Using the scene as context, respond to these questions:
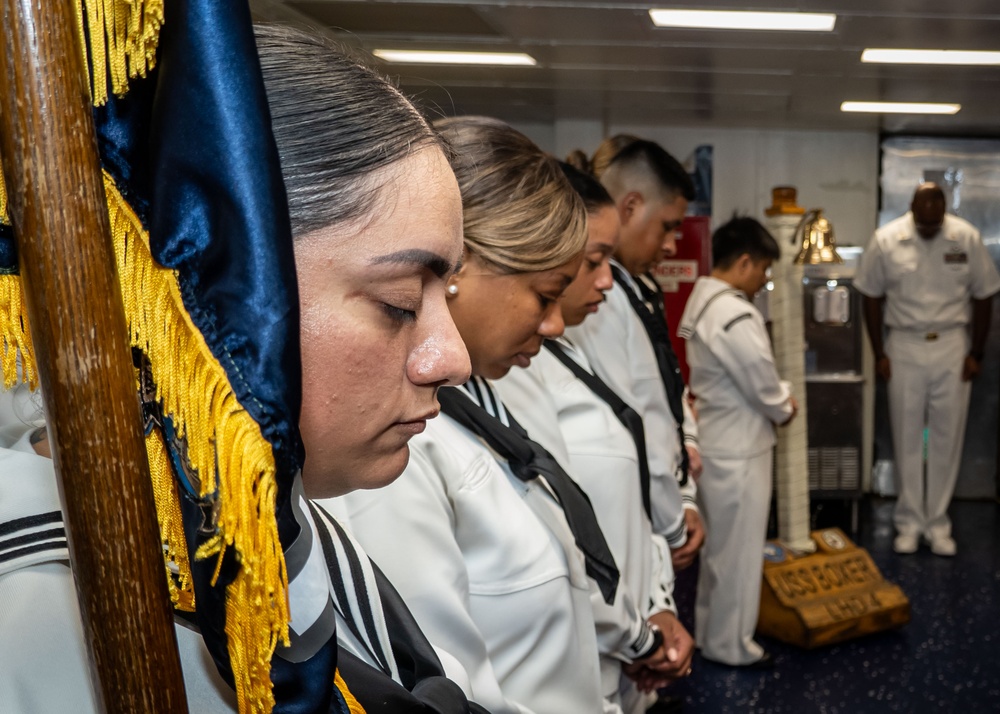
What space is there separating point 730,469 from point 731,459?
0.15ft

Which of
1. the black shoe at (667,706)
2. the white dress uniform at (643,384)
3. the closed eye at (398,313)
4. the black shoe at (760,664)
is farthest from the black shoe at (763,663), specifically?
the closed eye at (398,313)

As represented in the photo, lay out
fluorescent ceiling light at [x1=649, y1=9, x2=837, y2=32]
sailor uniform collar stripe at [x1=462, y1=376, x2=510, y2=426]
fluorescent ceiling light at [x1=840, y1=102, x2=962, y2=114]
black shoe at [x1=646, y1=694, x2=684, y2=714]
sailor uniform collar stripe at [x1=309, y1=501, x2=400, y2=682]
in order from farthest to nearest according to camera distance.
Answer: fluorescent ceiling light at [x1=840, y1=102, x2=962, y2=114] → fluorescent ceiling light at [x1=649, y1=9, x2=837, y2=32] → black shoe at [x1=646, y1=694, x2=684, y2=714] → sailor uniform collar stripe at [x1=462, y1=376, x2=510, y2=426] → sailor uniform collar stripe at [x1=309, y1=501, x2=400, y2=682]

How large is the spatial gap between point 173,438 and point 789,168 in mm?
7663

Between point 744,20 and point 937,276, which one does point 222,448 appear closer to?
point 744,20

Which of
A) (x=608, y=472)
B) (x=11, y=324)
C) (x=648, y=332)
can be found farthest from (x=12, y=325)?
(x=648, y=332)

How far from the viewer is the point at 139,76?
550 millimetres

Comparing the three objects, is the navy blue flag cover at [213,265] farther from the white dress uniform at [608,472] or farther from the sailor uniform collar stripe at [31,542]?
the white dress uniform at [608,472]

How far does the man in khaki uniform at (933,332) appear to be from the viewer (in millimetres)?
6172

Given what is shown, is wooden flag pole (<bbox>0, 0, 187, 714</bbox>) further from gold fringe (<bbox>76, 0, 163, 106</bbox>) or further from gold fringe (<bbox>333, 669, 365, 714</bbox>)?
gold fringe (<bbox>333, 669, 365, 714</bbox>)

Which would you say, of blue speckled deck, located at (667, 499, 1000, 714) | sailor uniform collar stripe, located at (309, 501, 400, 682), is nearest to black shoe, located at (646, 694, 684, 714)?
blue speckled deck, located at (667, 499, 1000, 714)

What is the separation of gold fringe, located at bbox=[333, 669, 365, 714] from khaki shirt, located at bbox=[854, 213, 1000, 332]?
20.5 feet

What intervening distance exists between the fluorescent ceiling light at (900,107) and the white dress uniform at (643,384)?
4.04 metres

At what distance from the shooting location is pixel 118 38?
53 cm

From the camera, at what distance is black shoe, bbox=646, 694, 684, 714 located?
142 inches
